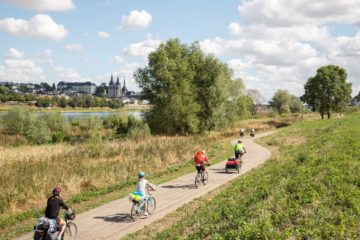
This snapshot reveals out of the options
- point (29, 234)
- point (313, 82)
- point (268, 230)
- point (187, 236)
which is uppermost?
point (313, 82)

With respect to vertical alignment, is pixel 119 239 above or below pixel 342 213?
below

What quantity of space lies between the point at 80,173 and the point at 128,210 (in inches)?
250

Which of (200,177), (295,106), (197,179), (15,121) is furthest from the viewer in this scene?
(295,106)

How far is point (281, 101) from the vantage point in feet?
374

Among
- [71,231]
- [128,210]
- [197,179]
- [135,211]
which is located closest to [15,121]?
[197,179]

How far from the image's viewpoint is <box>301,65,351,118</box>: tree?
83.0 m

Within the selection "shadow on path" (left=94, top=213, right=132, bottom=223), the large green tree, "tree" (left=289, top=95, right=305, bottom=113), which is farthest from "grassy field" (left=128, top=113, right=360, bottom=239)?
"tree" (left=289, top=95, right=305, bottom=113)

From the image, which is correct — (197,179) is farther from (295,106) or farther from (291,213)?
(295,106)

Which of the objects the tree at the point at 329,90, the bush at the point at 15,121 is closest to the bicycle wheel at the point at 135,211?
the bush at the point at 15,121

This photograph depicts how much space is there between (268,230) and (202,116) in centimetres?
4855

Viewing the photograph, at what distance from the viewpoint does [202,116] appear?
190 feet

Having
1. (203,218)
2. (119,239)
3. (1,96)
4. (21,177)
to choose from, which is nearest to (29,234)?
(119,239)

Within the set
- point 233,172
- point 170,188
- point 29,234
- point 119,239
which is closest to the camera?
point 119,239

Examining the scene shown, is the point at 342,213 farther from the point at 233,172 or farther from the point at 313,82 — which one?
the point at 313,82
